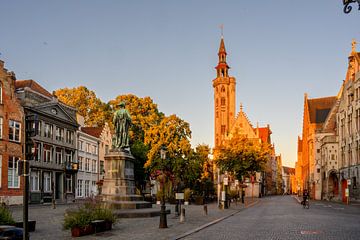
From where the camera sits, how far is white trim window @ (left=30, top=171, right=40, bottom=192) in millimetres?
45569

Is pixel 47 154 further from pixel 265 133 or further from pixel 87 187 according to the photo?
pixel 265 133

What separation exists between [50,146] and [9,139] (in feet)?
26.9

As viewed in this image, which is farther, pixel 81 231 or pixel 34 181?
pixel 34 181

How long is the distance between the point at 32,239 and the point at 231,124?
98.4 meters

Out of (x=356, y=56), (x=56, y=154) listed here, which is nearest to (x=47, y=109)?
(x=56, y=154)

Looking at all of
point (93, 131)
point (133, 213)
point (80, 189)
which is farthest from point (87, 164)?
point (133, 213)

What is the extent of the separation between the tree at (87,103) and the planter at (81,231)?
52177 mm

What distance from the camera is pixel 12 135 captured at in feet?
141

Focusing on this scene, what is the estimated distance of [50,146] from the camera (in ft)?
165

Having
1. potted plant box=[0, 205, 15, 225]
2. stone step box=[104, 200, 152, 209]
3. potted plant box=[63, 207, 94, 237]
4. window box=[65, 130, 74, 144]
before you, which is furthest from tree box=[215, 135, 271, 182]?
potted plant box=[0, 205, 15, 225]

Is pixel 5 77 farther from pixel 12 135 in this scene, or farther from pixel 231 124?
pixel 231 124

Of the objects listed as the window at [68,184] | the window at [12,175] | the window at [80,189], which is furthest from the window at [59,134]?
the window at [12,175]

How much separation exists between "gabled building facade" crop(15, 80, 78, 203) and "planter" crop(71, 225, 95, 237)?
2818 centimetres

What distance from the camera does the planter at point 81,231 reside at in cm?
1600
